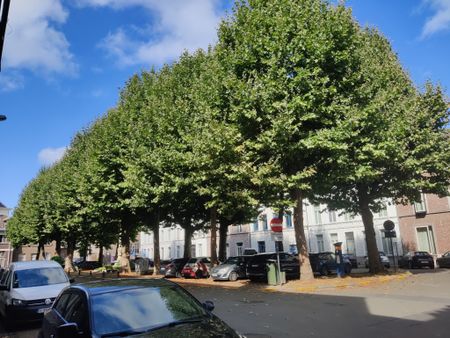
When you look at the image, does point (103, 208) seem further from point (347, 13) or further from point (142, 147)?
point (347, 13)

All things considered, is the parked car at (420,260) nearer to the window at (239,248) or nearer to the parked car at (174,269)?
the parked car at (174,269)

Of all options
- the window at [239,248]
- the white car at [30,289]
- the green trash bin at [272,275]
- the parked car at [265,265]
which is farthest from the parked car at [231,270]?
the window at [239,248]

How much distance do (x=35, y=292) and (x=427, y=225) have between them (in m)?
35.4

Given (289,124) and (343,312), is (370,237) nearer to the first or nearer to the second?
(289,124)

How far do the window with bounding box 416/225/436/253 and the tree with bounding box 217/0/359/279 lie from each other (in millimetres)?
23678

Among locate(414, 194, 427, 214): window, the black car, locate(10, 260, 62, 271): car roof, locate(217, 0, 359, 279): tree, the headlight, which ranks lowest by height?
the headlight

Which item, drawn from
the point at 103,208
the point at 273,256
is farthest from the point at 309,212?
the point at 103,208

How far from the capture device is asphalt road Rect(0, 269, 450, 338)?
8.27 metres

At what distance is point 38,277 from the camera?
11.7 m

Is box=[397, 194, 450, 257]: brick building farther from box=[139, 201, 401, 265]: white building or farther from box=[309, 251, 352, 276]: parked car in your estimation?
box=[309, 251, 352, 276]: parked car

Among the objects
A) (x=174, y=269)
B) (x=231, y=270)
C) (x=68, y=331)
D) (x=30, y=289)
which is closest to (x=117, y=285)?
(x=68, y=331)

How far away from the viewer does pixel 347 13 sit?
1823 centimetres

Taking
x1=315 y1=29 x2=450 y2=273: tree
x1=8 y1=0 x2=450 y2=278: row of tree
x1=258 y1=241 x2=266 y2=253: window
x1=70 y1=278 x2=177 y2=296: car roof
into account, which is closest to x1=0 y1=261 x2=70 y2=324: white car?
x1=70 y1=278 x2=177 y2=296: car roof

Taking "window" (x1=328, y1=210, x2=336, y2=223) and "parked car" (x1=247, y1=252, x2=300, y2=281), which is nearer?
"parked car" (x1=247, y1=252, x2=300, y2=281)
